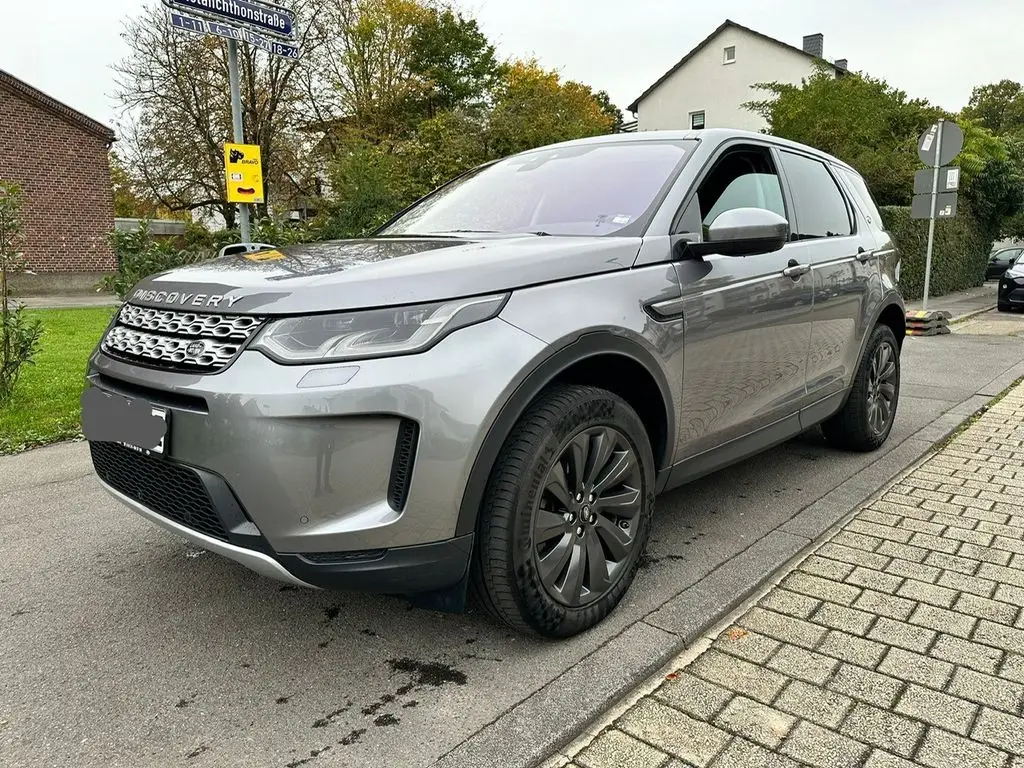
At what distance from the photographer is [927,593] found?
2834mm

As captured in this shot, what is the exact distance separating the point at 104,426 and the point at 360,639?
1.07 m

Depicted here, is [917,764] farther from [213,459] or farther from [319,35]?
[319,35]

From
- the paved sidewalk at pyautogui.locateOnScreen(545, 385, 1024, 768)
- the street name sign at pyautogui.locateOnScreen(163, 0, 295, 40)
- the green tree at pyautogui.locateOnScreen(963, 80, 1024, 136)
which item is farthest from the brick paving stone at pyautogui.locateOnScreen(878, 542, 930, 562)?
the green tree at pyautogui.locateOnScreen(963, 80, 1024, 136)

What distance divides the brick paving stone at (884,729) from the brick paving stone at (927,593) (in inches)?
32.3

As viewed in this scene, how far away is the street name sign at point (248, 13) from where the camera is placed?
17.0 feet

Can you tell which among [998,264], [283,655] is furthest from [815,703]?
[998,264]

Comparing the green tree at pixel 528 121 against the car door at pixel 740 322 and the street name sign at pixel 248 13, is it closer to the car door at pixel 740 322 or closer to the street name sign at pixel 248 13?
the street name sign at pixel 248 13

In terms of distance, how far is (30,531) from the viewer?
11.7 ft

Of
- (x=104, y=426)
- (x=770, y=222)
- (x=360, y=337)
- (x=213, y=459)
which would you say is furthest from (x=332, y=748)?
(x=770, y=222)

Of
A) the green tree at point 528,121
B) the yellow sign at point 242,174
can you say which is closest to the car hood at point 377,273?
the yellow sign at point 242,174

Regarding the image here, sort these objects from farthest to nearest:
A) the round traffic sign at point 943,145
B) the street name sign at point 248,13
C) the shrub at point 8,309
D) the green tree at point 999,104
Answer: the green tree at point 999,104
the round traffic sign at point 943,145
the shrub at point 8,309
the street name sign at point 248,13

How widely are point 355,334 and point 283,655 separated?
3.69ft

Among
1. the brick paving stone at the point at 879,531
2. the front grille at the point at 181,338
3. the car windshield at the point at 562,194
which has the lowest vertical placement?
the brick paving stone at the point at 879,531

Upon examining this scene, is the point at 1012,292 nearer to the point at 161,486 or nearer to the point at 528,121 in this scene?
the point at 528,121
